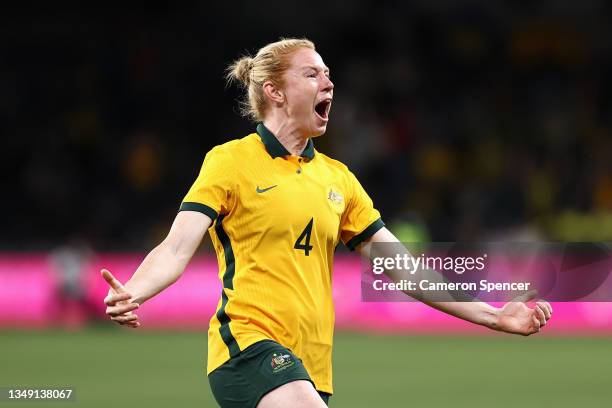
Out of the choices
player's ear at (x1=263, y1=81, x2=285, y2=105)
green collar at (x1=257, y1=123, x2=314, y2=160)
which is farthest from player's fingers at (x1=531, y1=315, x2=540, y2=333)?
player's ear at (x1=263, y1=81, x2=285, y2=105)

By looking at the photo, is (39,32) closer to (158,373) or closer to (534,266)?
(158,373)

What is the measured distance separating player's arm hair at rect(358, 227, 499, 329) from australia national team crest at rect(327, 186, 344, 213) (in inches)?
10.7

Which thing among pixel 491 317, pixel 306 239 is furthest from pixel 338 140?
pixel 306 239

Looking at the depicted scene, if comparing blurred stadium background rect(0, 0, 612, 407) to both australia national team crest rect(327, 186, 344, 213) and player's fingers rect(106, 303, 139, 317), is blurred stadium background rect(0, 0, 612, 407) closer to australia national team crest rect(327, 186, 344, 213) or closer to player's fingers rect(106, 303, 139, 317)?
australia national team crest rect(327, 186, 344, 213)

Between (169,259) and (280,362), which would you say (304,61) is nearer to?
(169,259)

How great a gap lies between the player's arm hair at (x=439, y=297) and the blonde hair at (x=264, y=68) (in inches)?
28.7

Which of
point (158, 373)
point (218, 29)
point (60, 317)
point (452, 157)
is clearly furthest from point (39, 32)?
point (158, 373)

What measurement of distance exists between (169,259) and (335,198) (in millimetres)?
811

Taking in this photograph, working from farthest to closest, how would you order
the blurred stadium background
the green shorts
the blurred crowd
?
the blurred crowd → the blurred stadium background → the green shorts

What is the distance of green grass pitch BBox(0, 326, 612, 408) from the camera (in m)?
10.0

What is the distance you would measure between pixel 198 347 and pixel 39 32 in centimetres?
839

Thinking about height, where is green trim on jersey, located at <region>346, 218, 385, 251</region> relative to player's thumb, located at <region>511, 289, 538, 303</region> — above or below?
above

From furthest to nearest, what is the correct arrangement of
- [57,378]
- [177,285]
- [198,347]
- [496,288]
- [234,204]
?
[177,285] → [198,347] → [57,378] → [496,288] → [234,204]

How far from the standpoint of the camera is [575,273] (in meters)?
5.19
